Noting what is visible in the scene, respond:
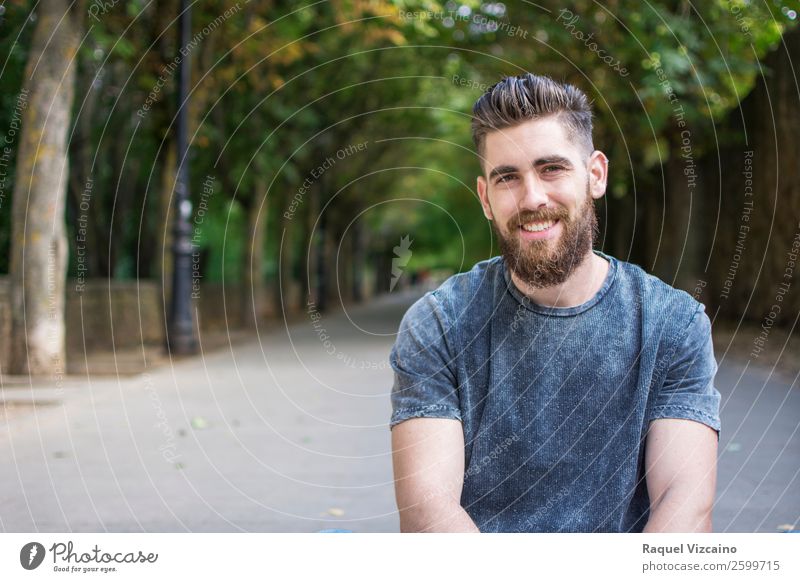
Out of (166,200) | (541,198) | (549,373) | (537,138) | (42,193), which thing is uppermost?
(166,200)

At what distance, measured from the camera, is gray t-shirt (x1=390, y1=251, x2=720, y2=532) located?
81.1 inches

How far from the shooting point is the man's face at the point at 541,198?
6.64 feet

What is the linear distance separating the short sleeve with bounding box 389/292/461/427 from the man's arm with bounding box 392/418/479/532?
3 cm

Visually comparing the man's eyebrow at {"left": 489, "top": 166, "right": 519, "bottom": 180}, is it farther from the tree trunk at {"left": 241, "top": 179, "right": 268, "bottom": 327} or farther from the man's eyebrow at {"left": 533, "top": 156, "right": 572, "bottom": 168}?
the tree trunk at {"left": 241, "top": 179, "right": 268, "bottom": 327}

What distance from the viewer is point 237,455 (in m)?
5.87

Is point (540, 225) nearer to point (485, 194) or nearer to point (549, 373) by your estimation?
point (485, 194)

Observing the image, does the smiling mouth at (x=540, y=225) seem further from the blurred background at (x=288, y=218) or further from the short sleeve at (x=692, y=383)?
the blurred background at (x=288, y=218)

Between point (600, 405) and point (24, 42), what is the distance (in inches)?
486

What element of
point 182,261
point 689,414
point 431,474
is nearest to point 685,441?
point 689,414

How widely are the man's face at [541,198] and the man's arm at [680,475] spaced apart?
16.4 inches

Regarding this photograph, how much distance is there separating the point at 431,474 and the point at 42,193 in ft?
25.9

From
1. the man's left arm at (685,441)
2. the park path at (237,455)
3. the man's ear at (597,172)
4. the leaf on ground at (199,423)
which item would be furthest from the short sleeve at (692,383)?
the leaf on ground at (199,423)

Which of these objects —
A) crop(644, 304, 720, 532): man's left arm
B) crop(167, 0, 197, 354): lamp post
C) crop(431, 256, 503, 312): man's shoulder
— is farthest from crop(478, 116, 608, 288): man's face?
crop(167, 0, 197, 354): lamp post
